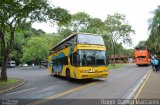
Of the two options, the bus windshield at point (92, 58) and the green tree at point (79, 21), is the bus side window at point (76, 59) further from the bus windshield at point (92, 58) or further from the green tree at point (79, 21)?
the green tree at point (79, 21)

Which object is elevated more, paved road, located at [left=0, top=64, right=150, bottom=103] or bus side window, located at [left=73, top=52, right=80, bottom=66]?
bus side window, located at [left=73, top=52, right=80, bottom=66]

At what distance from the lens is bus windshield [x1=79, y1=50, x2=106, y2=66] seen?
2194 centimetres

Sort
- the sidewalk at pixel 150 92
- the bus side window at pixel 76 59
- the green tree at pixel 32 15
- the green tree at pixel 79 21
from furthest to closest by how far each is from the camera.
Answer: the green tree at pixel 79 21
the green tree at pixel 32 15
the bus side window at pixel 76 59
the sidewalk at pixel 150 92

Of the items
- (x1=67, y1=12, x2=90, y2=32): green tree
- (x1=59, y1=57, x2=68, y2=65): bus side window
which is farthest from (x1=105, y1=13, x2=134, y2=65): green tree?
(x1=59, y1=57, x2=68, y2=65): bus side window

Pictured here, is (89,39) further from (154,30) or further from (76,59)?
(154,30)

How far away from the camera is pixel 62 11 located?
26.8 m

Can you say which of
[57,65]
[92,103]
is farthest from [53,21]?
[92,103]

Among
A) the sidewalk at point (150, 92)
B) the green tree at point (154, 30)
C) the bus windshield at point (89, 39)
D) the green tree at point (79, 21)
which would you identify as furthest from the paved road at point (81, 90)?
the green tree at point (79, 21)

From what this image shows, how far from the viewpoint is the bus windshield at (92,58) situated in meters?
21.9

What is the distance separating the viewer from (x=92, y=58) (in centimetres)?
2230

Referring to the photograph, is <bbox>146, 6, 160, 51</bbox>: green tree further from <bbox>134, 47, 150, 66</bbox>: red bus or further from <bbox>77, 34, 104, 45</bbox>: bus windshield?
<bbox>77, 34, 104, 45</bbox>: bus windshield

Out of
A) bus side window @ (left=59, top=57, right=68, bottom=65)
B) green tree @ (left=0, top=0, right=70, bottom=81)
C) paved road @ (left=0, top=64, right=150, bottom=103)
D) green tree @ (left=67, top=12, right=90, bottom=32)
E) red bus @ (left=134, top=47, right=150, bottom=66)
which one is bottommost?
paved road @ (left=0, top=64, right=150, bottom=103)

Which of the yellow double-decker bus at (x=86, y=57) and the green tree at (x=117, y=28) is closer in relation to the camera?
the yellow double-decker bus at (x=86, y=57)

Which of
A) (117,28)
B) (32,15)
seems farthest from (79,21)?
(32,15)
